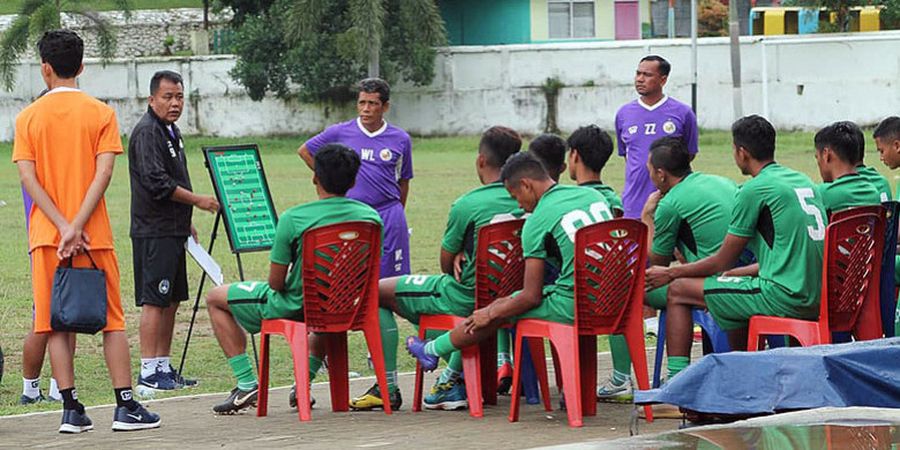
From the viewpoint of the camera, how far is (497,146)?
9.02 meters

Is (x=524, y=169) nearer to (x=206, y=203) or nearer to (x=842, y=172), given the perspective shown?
(x=842, y=172)

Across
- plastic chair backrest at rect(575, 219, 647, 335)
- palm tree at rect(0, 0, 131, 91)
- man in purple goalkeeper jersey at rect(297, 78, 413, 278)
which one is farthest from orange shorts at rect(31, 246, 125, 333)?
palm tree at rect(0, 0, 131, 91)

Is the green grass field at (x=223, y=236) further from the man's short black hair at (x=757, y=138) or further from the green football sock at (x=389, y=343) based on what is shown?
the man's short black hair at (x=757, y=138)

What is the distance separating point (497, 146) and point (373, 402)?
1.57 meters

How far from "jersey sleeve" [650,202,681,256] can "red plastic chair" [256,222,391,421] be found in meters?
1.49

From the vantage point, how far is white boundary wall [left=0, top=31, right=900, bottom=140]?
4531 cm

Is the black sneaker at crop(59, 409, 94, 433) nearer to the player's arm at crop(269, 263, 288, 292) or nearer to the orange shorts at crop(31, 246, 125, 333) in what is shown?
the orange shorts at crop(31, 246, 125, 333)

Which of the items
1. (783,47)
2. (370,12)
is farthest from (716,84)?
(370,12)

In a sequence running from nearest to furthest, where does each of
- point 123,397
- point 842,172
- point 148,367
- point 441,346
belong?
point 123,397 → point 441,346 → point 842,172 → point 148,367

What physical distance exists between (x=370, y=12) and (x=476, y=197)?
118 feet

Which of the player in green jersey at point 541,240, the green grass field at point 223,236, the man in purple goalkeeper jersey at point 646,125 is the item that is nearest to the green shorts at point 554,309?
the player in green jersey at point 541,240

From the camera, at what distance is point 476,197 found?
28.7ft

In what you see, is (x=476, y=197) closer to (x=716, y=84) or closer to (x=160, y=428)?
(x=160, y=428)

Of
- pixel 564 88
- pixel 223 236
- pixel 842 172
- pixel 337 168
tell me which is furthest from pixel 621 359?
pixel 564 88
